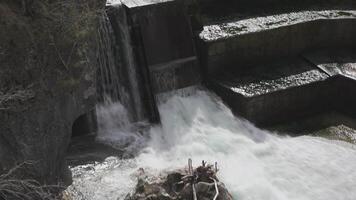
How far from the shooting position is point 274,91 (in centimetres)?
696

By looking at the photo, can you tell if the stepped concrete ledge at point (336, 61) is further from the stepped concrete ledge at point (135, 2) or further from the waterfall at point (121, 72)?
the waterfall at point (121, 72)

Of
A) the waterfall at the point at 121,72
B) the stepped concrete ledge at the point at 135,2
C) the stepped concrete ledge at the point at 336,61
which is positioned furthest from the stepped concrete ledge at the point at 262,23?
the waterfall at the point at 121,72

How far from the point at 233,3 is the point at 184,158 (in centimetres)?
344

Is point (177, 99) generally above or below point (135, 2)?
below

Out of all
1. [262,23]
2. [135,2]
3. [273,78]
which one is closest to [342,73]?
[273,78]

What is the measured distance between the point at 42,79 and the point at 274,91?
3.67m

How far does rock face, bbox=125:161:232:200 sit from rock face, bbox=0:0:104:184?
0.98m

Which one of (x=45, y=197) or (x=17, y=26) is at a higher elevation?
(x=17, y=26)

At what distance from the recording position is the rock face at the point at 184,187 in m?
4.22

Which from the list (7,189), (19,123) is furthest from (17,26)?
(7,189)

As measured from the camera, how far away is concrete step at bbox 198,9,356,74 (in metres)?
7.34

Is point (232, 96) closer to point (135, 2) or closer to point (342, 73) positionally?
point (342, 73)

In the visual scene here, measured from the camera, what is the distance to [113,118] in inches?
266

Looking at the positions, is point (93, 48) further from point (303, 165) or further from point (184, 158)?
point (303, 165)
